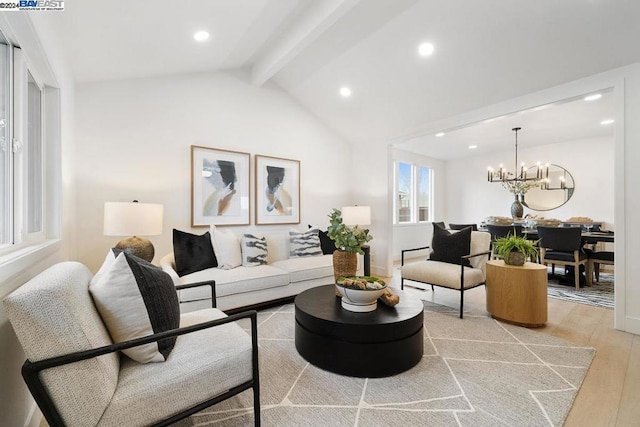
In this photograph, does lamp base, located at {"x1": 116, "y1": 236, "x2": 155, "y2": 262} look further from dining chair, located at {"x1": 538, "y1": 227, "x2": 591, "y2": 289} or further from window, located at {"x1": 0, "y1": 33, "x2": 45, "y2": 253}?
dining chair, located at {"x1": 538, "y1": 227, "x2": 591, "y2": 289}

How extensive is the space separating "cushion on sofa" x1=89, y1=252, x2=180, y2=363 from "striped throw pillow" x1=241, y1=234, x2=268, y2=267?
208 centimetres

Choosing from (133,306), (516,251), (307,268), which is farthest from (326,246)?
(133,306)

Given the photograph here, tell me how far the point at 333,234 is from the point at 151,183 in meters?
2.44

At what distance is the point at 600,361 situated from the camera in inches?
88.0

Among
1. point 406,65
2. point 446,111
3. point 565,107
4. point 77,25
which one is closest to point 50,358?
point 77,25

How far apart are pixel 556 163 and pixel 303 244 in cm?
578

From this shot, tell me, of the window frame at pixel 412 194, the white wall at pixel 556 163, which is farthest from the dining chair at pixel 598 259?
the window frame at pixel 412 194

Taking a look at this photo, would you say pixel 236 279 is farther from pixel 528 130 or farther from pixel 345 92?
pixel 528 130

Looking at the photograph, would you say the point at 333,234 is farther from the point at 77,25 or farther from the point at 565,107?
the point at 565,107

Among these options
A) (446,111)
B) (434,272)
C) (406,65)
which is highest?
(406,65)

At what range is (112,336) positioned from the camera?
1.31m

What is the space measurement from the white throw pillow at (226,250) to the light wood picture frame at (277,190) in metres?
0.92

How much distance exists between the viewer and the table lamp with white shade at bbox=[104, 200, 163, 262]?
2748 millimetres

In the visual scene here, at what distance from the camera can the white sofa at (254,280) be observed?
2824mm
